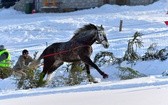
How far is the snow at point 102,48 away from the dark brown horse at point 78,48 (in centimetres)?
50

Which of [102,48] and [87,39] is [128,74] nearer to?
[87,39]

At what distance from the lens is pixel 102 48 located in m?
19.2

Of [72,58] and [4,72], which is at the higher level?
[72,58]

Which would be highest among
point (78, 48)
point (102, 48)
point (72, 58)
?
point (78, 48)

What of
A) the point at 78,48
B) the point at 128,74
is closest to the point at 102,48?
the point at 78,48

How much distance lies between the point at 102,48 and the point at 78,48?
8646 mm

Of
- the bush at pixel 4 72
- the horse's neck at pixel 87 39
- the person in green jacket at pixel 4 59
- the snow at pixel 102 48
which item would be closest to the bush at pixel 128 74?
the snow at pixel 102 48

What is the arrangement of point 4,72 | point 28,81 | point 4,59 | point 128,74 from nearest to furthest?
1. point 28,81
2. point 128,74
3. point 4,72
4. point 4,59

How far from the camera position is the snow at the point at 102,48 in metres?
6.88

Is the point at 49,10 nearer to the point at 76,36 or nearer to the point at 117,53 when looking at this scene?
the point at 117,53

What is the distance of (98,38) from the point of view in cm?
1070

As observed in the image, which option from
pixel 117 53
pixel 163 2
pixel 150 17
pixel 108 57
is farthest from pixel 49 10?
pixel 108 57

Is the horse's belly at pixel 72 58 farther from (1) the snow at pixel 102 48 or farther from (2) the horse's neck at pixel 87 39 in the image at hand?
(1) the snow at pixel 102 48

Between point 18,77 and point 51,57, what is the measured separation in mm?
1663
